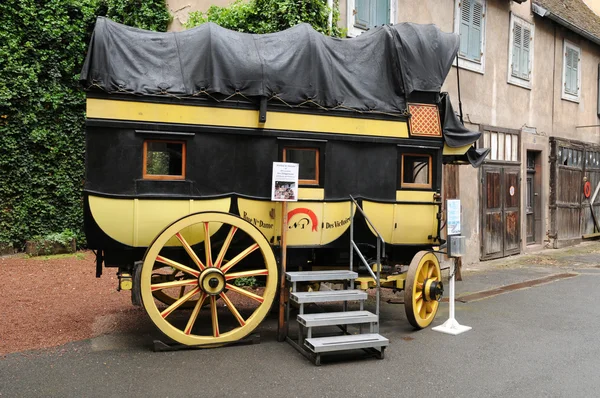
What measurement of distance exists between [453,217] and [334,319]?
2.14 meters

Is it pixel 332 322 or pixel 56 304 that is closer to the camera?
pixel 332 322

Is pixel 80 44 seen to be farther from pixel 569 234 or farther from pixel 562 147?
pixel 569 234

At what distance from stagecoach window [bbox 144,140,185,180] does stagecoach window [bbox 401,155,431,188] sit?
267 cm

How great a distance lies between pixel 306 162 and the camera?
19.5 ft

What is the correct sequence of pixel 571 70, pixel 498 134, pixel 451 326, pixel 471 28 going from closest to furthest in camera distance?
pixel 451 326
pixel 471 28
pixel 498 134
pixel 571 70

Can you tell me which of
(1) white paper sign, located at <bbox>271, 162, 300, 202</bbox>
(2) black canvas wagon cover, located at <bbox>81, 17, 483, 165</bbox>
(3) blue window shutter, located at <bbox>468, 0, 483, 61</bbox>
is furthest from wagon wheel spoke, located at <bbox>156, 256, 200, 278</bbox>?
(3) blue window shutter, located at <bbox>468, 0, 483, 61</bbox>

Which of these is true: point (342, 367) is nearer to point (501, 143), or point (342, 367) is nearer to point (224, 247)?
point (224, 247)

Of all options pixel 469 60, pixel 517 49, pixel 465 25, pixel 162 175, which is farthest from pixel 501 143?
pixel 162 175

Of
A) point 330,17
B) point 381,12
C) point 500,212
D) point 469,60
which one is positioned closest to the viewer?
point 330,17

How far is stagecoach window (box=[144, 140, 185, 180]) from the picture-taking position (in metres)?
5.32

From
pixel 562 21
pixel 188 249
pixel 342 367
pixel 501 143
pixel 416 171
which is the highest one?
pixel 562 21

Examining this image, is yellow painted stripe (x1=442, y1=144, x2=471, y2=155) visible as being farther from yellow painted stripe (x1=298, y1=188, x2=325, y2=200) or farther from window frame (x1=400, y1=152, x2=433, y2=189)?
yellow painted stripe (x1=298, y1=188, x2=325, y2=200)

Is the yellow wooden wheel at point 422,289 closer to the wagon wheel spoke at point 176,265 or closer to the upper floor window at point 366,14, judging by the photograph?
the wagon wheel spoke at point 176,265

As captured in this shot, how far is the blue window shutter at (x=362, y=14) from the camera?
9.49m
